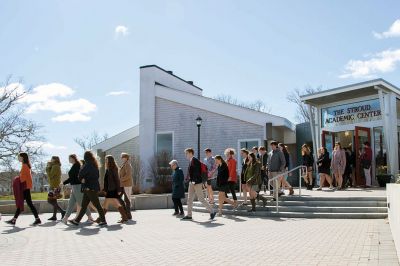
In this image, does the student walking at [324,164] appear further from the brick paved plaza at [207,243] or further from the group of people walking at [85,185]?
the group of people walking at [85,185]

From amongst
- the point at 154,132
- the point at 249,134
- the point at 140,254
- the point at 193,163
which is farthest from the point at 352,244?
the point at 154,132

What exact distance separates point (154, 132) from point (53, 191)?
1555cm

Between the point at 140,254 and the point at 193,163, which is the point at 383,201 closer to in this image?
the point at 193,163

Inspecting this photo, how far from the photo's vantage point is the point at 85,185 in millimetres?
11672

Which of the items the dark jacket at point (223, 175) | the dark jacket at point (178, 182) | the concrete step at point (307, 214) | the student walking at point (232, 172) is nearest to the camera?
the concrete step at point (307, 214)

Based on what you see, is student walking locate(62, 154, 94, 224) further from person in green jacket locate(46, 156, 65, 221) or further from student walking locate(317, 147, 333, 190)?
student walking locate(317, 147, 333, 190)

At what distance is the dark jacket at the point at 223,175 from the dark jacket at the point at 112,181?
2803 millimetres

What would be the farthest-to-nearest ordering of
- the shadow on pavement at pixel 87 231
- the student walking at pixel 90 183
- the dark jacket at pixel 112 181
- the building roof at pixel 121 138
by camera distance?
1. the building roof at pixel 121 138
2. the dark jacket at pixel 112 181
3. the student walking at pixel 90 183
4. the shadow on pavement at pixel 87 231

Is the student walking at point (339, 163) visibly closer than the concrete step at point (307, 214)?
No

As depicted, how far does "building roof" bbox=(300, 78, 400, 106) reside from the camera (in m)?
18.5

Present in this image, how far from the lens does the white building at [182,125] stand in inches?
1013

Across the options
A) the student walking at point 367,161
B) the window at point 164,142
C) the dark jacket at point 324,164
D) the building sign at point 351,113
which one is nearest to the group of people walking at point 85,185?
the dark jacket at point 324,164

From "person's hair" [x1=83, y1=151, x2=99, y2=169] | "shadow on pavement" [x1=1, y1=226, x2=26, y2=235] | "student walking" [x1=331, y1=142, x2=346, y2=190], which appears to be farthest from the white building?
"shadow on pavement" [x1=1, y1=226, x2=26, y2=235]

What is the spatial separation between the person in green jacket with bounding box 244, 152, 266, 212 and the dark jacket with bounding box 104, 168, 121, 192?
3.61 meters
